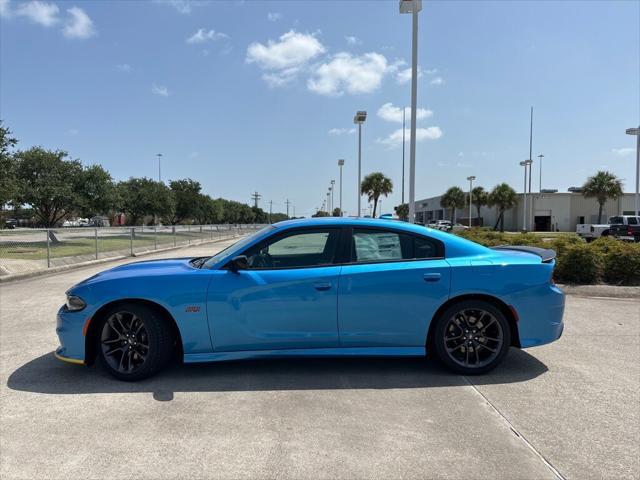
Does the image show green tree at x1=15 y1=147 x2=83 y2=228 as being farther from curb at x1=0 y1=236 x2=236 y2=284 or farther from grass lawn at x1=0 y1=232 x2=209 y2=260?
curb at x1=0 y1=236 x2=236 y2=284

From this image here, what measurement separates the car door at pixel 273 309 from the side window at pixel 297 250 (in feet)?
0.54

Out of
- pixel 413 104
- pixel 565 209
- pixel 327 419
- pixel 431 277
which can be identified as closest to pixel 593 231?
pixel 413 104

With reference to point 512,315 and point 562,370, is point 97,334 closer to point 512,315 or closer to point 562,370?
point 512,315

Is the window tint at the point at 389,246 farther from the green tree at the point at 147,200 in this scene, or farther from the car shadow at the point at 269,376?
the green tree at the point at 147,200

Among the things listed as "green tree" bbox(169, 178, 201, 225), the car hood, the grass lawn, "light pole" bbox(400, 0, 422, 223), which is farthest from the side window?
"green tree" bbox(169, 178, 201, 225)

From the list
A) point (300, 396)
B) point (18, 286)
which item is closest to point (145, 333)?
point (300, 396)

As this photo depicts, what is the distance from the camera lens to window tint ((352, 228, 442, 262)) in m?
4.33

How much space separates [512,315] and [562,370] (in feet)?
2.90

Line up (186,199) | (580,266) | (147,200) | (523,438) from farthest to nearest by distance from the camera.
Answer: (186,199), (147,200), (580,266), (523,438)

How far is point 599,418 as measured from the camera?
346 cm

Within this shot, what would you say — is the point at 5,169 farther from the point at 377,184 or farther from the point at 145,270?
the point at 377,184

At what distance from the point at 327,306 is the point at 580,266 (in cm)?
725

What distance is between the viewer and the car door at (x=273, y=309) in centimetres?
404

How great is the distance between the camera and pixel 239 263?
163 inches
